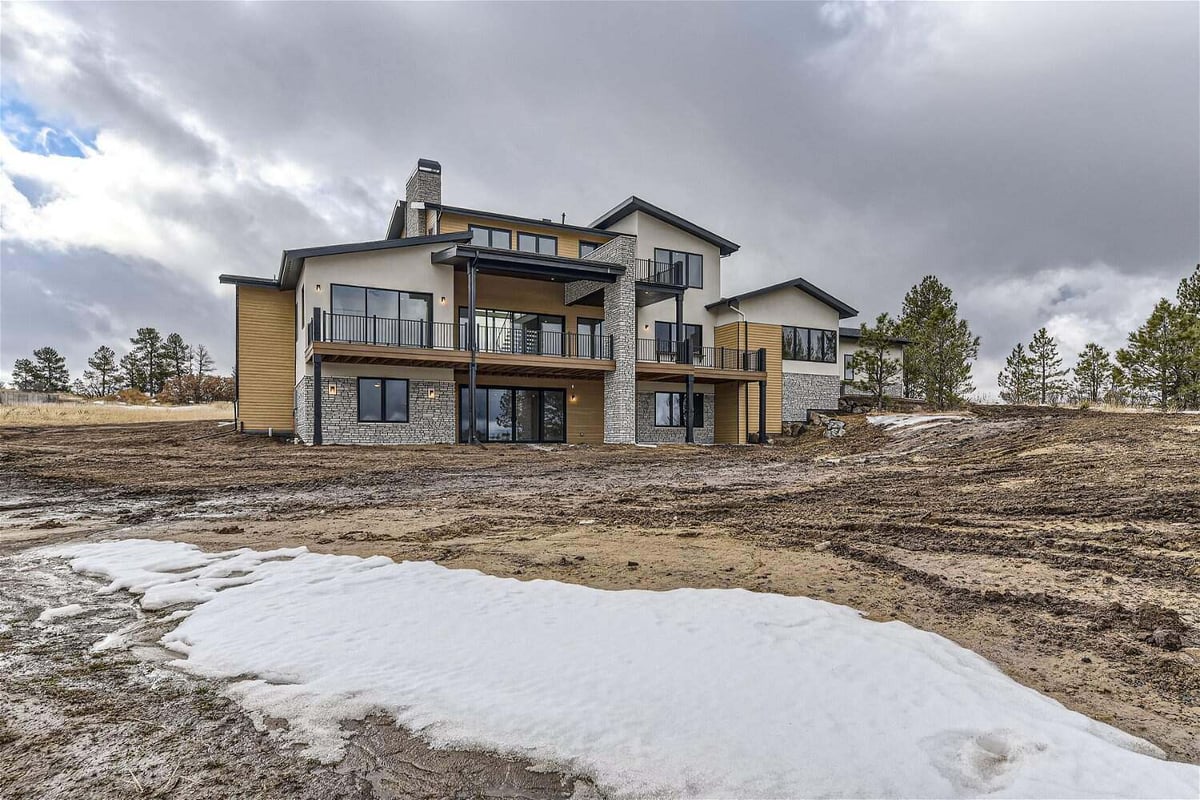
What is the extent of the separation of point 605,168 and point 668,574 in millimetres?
31764

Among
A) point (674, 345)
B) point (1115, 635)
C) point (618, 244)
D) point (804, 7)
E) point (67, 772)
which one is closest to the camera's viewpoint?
point (67, 772)

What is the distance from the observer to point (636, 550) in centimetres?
534

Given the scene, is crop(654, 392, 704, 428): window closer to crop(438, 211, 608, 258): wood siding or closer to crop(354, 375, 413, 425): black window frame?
crop(438, 211, 608, 258): wood siding

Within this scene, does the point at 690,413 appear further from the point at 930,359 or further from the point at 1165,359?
the point at 1165,359

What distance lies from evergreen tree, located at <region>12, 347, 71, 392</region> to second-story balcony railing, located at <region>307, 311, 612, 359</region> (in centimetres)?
6098

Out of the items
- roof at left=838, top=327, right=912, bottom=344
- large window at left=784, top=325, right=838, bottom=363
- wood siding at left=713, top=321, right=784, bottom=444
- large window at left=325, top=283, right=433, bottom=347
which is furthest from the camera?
roof at left=838, top=327, right=912, bottom=344

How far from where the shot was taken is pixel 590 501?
28.2 ft

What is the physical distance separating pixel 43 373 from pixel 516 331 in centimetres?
6507

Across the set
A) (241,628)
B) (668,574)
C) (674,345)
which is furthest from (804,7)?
(241,628)

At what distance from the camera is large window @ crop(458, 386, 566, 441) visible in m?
20.6

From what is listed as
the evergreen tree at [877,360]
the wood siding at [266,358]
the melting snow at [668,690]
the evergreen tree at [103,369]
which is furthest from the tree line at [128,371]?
the melting snow at [668,690]

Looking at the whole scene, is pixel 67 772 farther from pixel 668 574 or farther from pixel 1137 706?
pixel 1137 706

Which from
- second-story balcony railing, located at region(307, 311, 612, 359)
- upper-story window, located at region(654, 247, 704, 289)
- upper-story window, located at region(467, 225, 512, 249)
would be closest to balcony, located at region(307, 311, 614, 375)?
second-story balcony railing, located at region(307, 311, 612, 359)

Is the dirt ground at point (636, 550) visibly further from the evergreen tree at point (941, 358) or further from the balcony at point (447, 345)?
the evergreen tree at point (941, 358)
